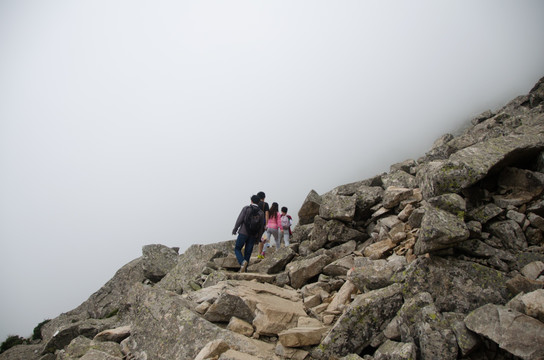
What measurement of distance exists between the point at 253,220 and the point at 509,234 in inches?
438

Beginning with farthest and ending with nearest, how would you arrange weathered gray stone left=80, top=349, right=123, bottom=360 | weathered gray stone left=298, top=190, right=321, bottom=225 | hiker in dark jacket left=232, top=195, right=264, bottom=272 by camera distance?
weathered gray stone left=298, top=190, right=321, bottom=225 < hiker in dark jacket left=232, top=195, right=264, bottom=272 < weathered gray stone left=80, top=349, right=123, bottom=360

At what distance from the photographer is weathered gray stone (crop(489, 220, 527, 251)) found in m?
9.53

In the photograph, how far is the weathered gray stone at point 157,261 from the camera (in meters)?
20.6

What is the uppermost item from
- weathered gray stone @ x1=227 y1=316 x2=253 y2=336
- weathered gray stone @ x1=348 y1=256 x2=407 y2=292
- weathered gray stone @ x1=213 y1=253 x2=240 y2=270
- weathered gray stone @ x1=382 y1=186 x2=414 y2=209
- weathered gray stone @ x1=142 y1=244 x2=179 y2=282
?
weathered gray stone @ x1=142 y1=244 x2=179 y2=282

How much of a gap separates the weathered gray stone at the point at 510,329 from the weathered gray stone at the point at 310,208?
14.6 metres

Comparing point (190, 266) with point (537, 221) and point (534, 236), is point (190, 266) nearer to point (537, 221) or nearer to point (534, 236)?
point (534, 236)

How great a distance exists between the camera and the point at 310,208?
70.8 feet

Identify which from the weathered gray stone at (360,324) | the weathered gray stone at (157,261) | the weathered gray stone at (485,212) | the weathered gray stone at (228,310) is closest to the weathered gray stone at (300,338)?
the weathered gray stone at (360,324)

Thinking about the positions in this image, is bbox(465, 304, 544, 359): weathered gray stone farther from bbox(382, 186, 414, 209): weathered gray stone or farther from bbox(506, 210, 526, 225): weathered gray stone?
bbox(382, 186, 414, 209): weathered gray stone

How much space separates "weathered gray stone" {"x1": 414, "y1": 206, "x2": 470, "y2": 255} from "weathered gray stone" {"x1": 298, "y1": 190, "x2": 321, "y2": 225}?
1208 centimetres

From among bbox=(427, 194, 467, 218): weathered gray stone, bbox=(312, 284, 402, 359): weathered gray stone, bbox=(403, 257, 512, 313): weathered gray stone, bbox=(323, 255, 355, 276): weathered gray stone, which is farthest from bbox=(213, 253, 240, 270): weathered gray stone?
bbox=(427, 194, 467, 218): weathered gray stone

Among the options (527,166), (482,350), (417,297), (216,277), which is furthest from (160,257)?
(527,166)

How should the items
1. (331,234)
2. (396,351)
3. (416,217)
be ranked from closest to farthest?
(396,351) → (416,217) → (331,234)

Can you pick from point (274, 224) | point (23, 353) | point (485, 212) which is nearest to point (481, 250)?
point (485, 212)
